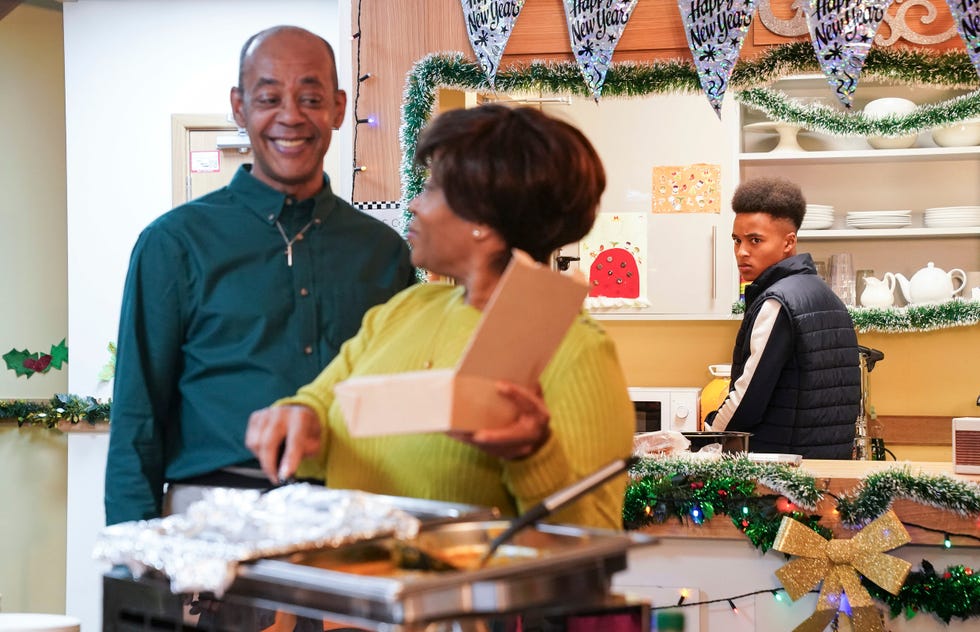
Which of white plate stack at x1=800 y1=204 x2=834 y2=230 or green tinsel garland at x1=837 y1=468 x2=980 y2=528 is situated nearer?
green tinsel garland at x1=837 y1=468 x2=980 y2=528

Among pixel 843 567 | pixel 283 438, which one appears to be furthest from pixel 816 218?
pixel 283 438

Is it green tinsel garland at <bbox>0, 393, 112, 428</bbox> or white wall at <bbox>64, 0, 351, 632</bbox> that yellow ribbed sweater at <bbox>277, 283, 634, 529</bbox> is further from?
white wall at <bbox>64, 0, 351, 632</bbox>

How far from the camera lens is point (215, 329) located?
82.0 inches

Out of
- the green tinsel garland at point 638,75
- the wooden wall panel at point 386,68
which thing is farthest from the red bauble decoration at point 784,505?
the wooden wall panel at point 386,68

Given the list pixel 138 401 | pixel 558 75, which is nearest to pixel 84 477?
pixel 558 75

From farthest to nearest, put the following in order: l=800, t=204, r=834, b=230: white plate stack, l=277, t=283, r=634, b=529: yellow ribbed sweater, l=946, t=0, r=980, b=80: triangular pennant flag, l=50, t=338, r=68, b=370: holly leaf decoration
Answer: l=50, t=338, r=68, b=370: holly leaf decoration < l=800, t=204, r=834, b=230: white plate stack < l=946, t=0, r=980, b=80: triangular pennant flag < l=277, t=283, r=634, b=529: yellow ribbed sweater

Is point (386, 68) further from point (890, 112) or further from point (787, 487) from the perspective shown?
point (890, 112)

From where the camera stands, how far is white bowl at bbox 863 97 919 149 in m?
5.18

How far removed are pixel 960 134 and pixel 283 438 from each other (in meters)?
4.52

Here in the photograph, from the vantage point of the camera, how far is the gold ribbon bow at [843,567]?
3.06 metres

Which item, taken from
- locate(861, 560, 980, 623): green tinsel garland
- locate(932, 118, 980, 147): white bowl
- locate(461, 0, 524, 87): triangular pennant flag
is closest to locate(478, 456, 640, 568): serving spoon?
locate(861, 560, 980, 623): green tinsel garland

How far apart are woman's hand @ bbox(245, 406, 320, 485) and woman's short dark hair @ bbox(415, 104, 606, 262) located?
37 centimetres

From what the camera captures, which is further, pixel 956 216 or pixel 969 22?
pixel 956 216

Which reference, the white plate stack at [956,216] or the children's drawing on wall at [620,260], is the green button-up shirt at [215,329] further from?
the white plate stack at [956,216]
